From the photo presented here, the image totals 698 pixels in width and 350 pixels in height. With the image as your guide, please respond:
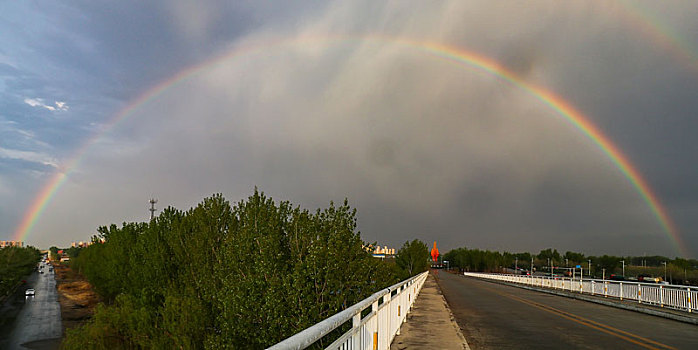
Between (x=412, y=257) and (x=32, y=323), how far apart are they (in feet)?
193

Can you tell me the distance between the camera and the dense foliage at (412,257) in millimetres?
88125

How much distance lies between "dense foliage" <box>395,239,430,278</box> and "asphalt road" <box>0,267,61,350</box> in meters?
53.8

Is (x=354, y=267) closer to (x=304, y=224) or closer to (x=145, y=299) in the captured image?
→ (x=304, y=224)

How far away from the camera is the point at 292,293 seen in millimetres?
12203

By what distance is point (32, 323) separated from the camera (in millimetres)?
68062

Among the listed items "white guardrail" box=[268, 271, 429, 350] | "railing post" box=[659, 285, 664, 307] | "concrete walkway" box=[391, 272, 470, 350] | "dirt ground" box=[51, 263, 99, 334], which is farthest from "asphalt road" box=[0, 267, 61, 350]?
"white guardrail" box=[268, 271, 429, 350]

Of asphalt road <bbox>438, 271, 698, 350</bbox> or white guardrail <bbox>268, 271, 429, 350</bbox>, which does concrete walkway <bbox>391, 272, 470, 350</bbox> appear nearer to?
asphalt road <bbox>438, 271, 698, 350</bbox>

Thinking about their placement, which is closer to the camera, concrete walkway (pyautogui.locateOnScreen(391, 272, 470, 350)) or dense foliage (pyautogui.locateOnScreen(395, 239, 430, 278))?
concrete walkway (pyautogui.locateOnScreen(391, 272, 470, 350))

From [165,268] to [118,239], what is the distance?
23729mm

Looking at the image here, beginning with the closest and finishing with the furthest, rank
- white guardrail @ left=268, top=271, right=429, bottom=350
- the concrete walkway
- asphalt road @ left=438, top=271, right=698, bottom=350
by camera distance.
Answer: white guardrail @ left=268, top=271, right=429, bottom=350 < the concrete walkway < asphalt road @ left=438, top=271, right=698, bottom=350

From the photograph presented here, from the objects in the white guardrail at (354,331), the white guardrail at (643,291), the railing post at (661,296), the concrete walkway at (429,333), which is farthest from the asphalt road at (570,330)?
the white guardrail at (354,331)

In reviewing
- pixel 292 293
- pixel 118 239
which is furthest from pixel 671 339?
pixel 118 239

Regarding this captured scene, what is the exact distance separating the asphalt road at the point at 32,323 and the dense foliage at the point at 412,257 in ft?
176

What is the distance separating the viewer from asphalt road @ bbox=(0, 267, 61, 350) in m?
55.0
